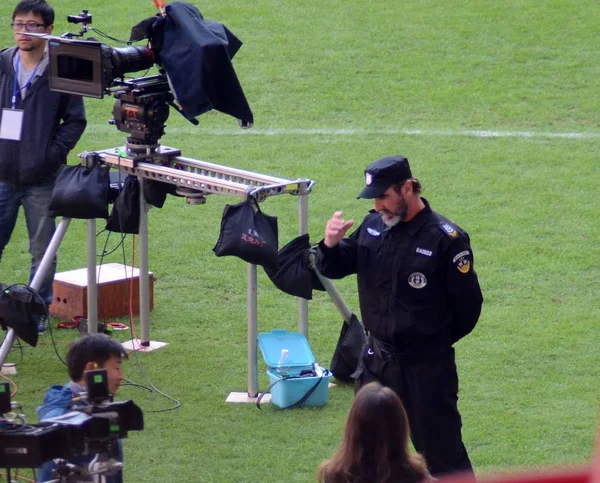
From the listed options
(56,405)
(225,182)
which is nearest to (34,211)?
(225,182)

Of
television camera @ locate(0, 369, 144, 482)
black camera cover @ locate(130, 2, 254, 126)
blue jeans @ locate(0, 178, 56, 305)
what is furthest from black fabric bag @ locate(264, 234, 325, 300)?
television camera @ locate(0, 369, 144, 482)

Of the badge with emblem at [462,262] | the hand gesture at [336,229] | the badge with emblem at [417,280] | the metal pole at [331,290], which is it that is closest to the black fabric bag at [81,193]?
the metal pole at [331,290]

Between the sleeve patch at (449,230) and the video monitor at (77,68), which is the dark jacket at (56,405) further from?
the video monitor at (77,68)

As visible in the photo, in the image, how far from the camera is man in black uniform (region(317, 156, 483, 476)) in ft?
16.4

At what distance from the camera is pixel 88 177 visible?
6.70 m

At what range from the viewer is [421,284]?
16.4 ft

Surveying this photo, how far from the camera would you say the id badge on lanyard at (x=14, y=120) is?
7289 millimetres

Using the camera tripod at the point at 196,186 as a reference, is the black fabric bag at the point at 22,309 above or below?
below

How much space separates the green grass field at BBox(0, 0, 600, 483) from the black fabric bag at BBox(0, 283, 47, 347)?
0.45 meters


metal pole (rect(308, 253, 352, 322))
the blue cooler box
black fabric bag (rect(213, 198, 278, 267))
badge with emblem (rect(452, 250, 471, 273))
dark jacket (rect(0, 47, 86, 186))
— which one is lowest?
the blue cooler box

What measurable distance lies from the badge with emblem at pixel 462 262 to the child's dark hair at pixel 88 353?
1484mm

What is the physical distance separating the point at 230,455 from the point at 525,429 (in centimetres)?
161

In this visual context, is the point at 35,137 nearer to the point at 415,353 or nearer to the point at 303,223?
the point at 303,223

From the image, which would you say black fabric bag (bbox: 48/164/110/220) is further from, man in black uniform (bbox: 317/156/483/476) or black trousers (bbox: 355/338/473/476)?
black trousers (bbox: 355/338/473/476)
